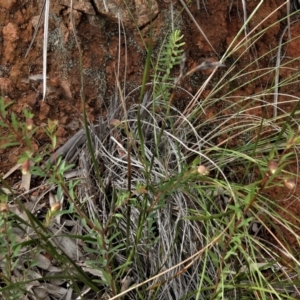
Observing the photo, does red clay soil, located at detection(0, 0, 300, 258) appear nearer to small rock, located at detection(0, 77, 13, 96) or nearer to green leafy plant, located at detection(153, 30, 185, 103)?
small rock, located at detection(0, 77, 13, 96)

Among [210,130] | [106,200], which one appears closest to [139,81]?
[210,130]

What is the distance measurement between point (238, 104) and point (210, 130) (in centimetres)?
12

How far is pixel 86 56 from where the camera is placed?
1.70m

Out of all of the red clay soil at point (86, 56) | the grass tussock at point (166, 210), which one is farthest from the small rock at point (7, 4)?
the grass tussock at point (166, 210)

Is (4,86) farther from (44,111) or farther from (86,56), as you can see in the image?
(86,56)

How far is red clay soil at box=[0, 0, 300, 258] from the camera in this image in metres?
1.64

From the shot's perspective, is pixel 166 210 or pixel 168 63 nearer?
pixel 168 63

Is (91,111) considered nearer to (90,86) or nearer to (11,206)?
(90,86)

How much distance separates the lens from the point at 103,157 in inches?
63.4

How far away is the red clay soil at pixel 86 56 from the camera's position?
1.64m

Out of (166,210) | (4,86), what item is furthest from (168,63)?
(4,86)

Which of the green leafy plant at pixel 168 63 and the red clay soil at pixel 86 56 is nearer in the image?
the green leafy plant at pixel 168 63

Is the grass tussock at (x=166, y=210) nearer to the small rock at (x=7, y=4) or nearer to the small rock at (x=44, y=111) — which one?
the small rock at (x=44, y=111)

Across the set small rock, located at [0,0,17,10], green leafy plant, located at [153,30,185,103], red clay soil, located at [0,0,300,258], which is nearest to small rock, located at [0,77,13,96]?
red clay soil, located at [0,0,300,258]
